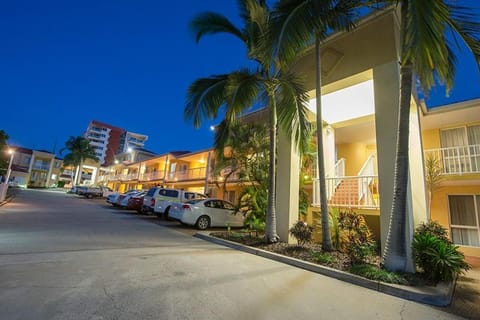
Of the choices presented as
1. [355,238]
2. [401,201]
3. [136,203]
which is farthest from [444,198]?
[136,203]

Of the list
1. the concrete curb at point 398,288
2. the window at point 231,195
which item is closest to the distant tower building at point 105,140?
the window at point 231,195

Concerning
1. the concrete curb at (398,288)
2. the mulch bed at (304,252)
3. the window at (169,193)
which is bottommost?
the concrete curb at (398,288)

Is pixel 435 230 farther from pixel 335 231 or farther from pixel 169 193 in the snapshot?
pixel 169 193

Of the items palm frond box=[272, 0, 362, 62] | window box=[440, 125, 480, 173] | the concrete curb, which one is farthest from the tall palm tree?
window box=[440, 125, 480, 173]

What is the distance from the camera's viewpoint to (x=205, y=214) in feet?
39.2

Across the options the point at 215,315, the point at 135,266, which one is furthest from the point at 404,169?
the point at 135,266

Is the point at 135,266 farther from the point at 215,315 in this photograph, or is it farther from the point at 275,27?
the point at 275,27

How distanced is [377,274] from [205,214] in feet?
27.9

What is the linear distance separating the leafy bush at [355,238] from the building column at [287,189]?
1603 mm

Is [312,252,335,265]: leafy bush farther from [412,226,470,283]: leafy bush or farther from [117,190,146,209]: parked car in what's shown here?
[117,190,146,209]: parked car

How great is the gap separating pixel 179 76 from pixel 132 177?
99.9m

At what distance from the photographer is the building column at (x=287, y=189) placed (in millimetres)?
7980

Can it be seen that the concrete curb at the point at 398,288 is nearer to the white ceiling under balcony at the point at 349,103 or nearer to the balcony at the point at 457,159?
the white ceiling under balcony at the point at 349,103

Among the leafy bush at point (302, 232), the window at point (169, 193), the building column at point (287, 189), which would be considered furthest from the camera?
the window at point (169, 193)
